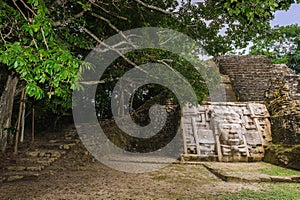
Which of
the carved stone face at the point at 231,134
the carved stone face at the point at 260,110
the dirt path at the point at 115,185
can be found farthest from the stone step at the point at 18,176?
the carved stone face at the point at 260,110

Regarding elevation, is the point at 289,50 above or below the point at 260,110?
above

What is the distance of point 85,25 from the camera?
4.79 m

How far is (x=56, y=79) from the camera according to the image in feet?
6.79

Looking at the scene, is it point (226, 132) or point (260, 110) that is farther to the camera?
point (260, 110)

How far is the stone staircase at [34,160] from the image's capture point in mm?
4639

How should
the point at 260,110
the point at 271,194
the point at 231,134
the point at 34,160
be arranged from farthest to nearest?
1. the point at 260,110
2. the point at 231,134
3. the point at 34,160
4. the point at 271,194

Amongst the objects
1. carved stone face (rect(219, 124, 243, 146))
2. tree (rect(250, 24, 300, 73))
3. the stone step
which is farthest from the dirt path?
tree (rect(250, 24, 300, 73))

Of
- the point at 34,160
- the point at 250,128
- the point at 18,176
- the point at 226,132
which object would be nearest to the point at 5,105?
the point at 34,160

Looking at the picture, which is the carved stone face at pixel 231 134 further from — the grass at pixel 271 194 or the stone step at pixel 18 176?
the stone step at pixel 18 176

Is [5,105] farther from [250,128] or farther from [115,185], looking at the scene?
[250,128]

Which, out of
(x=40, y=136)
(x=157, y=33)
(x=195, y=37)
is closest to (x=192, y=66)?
(x=195, y=37)

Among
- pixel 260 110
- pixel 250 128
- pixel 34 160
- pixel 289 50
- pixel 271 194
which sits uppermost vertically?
pixel 289 50

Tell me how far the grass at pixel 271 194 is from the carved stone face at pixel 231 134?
10.2 ft

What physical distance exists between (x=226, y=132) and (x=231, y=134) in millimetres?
160
